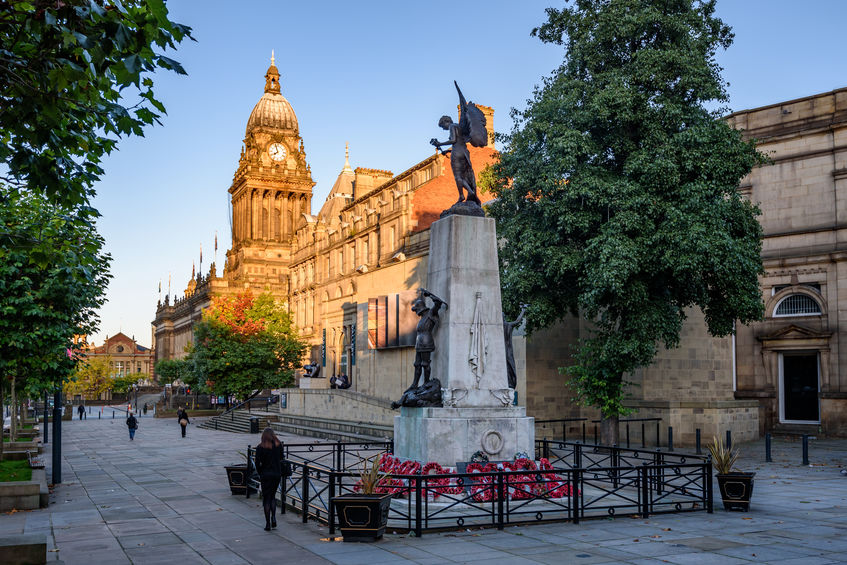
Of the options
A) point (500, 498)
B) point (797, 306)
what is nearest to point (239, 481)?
point (500, 498)

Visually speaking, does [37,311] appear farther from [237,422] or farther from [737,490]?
[237,422]

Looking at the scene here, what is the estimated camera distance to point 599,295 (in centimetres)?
2378

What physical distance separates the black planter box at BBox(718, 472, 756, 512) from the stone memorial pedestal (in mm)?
3800

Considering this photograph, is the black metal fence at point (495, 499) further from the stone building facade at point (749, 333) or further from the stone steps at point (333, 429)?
the stone building facade at point (749, 333)

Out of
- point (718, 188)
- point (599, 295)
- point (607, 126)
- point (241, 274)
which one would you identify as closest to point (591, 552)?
point (599, 295)

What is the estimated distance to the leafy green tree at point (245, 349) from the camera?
5812 cm

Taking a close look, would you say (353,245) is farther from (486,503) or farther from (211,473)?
(486,503)

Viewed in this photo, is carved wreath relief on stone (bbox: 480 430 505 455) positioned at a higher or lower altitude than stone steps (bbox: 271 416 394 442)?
higher

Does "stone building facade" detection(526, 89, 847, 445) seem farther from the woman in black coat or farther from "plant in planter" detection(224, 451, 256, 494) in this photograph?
the woman in black coat

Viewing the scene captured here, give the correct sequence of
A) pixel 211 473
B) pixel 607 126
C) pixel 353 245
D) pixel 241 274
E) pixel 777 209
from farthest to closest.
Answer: pixel 241 274
pixel 353 245
pixel 777 209
pixel 607 126
pixel 211 473

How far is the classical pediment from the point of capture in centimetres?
3132

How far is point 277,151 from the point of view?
105 metres

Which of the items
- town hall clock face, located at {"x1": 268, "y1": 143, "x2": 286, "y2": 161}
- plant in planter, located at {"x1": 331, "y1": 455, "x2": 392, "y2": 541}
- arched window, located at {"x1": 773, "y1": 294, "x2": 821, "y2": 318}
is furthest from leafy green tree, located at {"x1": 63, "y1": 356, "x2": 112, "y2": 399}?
plant in planter, located at {"x1": 331, "y1": 455, "x2": 392, "y2": 541}

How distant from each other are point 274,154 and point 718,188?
88237 millimetres
